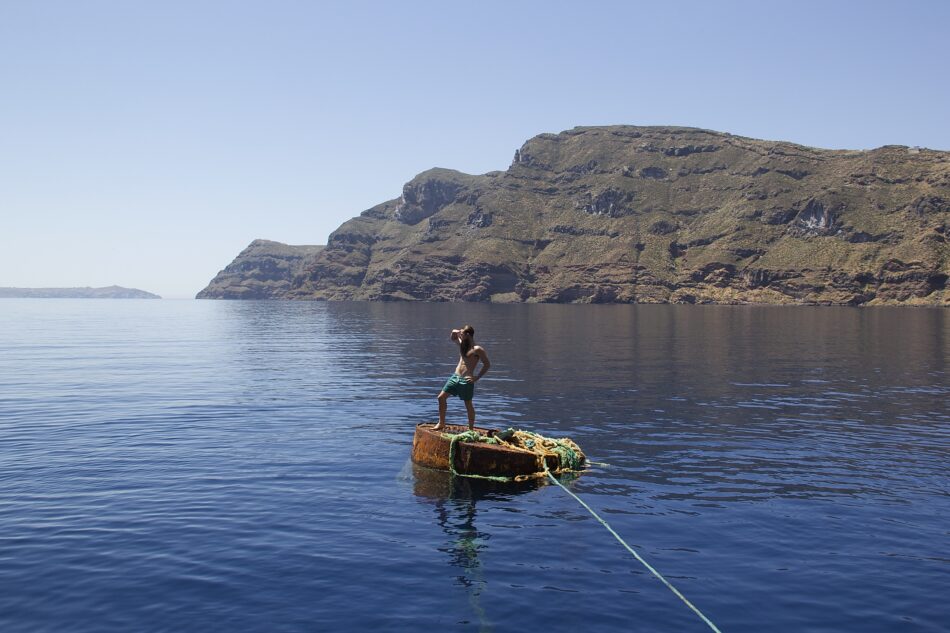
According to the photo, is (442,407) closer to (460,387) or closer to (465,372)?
(460,387)

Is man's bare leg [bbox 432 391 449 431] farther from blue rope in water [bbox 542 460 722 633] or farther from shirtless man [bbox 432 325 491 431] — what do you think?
blue rope in water [bbox 542 460 722 633]

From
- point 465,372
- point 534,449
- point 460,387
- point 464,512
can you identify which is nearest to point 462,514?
point 464,512

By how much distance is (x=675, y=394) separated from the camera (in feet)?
106

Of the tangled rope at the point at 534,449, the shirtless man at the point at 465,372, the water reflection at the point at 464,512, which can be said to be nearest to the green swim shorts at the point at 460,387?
the shirtless man at the point at 465,372

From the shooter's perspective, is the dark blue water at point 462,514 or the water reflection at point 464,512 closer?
the dark blue water at point 462,514

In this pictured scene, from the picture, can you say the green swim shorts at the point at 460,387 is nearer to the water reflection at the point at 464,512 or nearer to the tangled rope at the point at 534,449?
the tangled rope at the point at 534,449

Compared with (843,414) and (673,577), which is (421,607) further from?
(843,414)

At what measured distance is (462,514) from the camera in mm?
14953

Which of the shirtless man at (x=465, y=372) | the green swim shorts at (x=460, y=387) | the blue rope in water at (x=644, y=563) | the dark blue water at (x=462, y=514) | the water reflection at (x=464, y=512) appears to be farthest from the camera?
the green swim shorts at (x=460, y=387)

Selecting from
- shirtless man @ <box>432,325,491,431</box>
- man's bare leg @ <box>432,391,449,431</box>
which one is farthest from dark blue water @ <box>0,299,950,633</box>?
shirtless man @ <box>432,325,491,431</box>

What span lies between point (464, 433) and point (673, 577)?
769 centimetres

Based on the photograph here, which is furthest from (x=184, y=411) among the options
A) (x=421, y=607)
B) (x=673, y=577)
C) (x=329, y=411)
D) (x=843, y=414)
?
(x=843, y=414)

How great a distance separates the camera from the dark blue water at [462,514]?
10266 millimetres

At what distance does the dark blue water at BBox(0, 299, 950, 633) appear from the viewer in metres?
10.3
